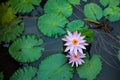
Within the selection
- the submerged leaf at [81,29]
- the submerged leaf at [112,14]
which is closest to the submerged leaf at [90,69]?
the submerged leaf at [81,29]

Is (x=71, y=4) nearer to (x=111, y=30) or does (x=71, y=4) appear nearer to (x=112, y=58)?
(x=111, y=30)

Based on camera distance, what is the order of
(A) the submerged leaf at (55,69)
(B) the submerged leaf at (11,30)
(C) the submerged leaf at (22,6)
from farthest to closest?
(C) the submerged leaf at (22,6), (B) the submerged leaf at (11,30), (A) the submerged leaf at (55,69)

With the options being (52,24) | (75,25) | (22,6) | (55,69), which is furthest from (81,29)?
(22,6)

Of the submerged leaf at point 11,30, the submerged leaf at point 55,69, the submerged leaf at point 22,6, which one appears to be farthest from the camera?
the submerged leaf at point 22,6

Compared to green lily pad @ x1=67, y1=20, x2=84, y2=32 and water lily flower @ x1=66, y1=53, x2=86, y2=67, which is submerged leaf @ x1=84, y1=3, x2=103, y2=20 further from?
water lily flower @ x1=66, y1=53, x2=86, y2=67

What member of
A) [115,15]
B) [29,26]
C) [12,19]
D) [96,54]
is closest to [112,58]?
[96,54]

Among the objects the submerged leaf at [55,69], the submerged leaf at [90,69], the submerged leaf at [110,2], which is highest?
the submerged leaf at [110,2]

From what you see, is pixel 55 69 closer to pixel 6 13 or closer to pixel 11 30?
pixel 11 30

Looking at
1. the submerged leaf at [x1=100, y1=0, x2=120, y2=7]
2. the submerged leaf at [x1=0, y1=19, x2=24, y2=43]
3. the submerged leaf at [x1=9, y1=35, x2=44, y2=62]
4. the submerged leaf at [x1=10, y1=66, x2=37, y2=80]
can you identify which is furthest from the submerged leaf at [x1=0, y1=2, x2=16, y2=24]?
the submerged leaf at [x1=100, y1=0, x2=120, y2=7]

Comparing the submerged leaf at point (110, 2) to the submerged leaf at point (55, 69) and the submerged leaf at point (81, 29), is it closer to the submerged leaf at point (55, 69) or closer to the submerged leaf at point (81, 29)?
the submerged leaf at point (81, 29)
